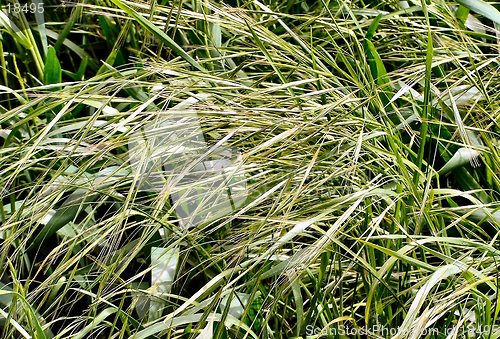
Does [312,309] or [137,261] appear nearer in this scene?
[312,309]

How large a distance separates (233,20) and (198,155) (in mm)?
241

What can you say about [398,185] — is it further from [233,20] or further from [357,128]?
[233,20]

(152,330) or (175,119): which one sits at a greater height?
(175,119)

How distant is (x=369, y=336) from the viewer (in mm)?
849

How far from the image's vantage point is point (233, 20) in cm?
100

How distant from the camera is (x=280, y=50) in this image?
1044 millimetres

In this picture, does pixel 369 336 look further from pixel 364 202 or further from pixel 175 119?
pixel 175 119

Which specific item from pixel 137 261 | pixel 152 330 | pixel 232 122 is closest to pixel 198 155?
pixel 232 122

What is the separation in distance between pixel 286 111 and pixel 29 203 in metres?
0.30

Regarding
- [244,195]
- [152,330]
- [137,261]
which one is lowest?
[137,261]

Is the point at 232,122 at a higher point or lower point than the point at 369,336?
higher

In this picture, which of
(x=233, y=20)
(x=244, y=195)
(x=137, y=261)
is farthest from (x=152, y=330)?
(x=233, y=20)

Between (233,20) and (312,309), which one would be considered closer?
(312,309)

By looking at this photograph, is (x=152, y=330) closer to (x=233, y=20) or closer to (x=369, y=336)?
(x=369, y=336)
